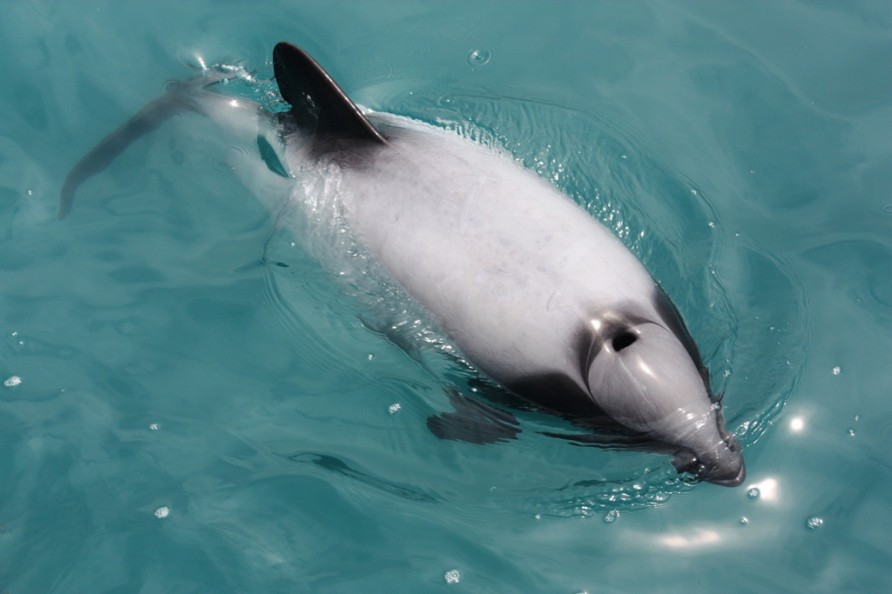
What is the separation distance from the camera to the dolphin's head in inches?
154

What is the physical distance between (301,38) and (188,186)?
5.11 feet

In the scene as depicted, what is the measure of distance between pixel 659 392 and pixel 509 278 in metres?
0.99

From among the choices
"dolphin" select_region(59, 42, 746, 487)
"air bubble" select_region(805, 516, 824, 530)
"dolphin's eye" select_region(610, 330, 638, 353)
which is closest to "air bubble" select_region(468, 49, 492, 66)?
"dolphin" select_region(59, 42, 746, 487)

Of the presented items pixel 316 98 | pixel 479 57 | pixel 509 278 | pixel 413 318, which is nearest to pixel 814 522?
pixel 509 278

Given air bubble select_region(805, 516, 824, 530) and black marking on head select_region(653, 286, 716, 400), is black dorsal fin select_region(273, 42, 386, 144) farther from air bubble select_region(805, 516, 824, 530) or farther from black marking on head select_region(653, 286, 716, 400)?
air bubble select_region(805, 516, 824, 530)

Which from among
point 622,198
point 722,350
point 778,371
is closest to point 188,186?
point 622,198

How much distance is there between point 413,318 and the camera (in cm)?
466

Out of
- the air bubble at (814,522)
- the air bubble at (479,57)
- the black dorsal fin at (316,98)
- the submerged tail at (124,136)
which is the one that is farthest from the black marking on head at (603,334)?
the submerged tail at (124,136)

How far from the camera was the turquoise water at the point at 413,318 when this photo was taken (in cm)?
449

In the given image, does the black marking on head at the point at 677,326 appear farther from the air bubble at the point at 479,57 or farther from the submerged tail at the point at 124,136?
the submerged tail at the point at 124,136

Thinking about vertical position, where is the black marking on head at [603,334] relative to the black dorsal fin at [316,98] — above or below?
below

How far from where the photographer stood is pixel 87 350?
5.16 m

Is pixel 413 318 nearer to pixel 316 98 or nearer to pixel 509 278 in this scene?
pixel 509 278

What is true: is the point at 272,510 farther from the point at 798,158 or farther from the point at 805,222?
the point at 798,158
